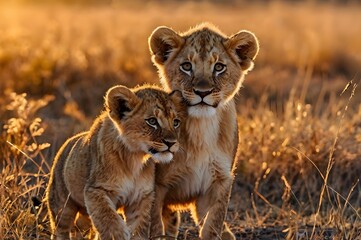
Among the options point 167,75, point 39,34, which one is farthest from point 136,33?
point 167,75

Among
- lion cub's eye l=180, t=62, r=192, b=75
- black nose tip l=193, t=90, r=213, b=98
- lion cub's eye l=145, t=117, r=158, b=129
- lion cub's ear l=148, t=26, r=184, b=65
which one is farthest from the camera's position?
lion cub's ear l=148, t=26, r=184, b=65

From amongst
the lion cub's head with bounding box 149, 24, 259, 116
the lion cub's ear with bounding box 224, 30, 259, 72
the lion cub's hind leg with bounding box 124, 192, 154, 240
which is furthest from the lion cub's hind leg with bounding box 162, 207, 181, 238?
the lion cub's ear with bounding box 224, 30, 259, 72

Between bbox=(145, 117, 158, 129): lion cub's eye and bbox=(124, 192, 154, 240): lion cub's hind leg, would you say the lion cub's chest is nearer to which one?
bbox=(124, 192, 154, 240): lion cub's hind leg

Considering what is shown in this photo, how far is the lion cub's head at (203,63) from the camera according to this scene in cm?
606

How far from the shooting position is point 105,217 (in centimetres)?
575

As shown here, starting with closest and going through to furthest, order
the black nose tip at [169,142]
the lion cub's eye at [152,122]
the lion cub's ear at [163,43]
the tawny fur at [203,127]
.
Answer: the black nose tip at [169,142], the lion cub's eye at [152,122], the tawny fur at [203,127], the lion cub's ear at [163,43]

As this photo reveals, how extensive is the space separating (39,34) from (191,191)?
1247cm

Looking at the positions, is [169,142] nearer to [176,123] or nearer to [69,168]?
[176,123]

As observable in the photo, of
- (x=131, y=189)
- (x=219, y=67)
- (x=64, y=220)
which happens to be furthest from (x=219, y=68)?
(x=64, y=220)

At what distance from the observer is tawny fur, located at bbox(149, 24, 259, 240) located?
20.1ft

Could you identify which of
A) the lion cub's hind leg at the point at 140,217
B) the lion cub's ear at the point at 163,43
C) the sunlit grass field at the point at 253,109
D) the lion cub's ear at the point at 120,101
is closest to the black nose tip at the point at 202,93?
the lion cub's ear at the point at 120,101

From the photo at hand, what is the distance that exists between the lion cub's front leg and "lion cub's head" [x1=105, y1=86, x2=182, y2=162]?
37 centimetres

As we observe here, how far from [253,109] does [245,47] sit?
542 cm

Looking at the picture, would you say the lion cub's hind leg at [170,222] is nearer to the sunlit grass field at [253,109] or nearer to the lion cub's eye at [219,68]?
the sunlit grass field at [253,109]
